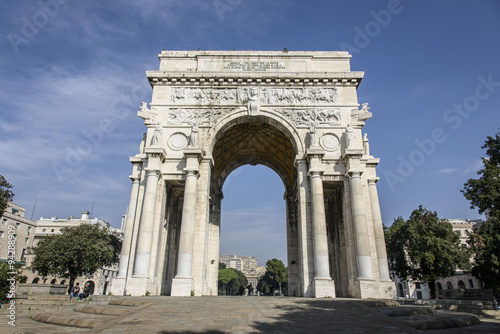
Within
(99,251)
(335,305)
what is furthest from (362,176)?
(99,251)

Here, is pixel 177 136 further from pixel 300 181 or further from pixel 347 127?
pixel 347 127

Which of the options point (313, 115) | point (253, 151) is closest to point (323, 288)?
point (313, 115)

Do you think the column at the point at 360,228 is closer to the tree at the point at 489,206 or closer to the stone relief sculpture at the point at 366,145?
the stone relief sculpture at the point at 366,145

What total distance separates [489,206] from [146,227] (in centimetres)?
2397

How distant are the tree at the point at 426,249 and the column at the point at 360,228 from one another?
17.0m

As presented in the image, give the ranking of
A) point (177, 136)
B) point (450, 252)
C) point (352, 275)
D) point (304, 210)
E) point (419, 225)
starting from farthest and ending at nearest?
1. point (419, 225)
2. point (450, 252)
3. point (177, 136)
4. point (304, 210)
5. point (352, 275)

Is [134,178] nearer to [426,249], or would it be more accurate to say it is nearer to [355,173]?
[355,173]

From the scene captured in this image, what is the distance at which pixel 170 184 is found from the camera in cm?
2300

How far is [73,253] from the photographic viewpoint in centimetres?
3509

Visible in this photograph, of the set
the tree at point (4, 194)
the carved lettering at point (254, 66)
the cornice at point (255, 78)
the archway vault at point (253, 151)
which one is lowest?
the tree at point (4, 194)

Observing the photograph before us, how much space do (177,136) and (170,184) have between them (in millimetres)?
3493

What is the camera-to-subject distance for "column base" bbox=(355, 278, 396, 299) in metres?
17.7

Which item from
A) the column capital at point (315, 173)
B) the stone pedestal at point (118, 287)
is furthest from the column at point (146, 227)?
the column capital at point (315, 173)

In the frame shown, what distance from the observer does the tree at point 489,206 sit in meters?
22.2
